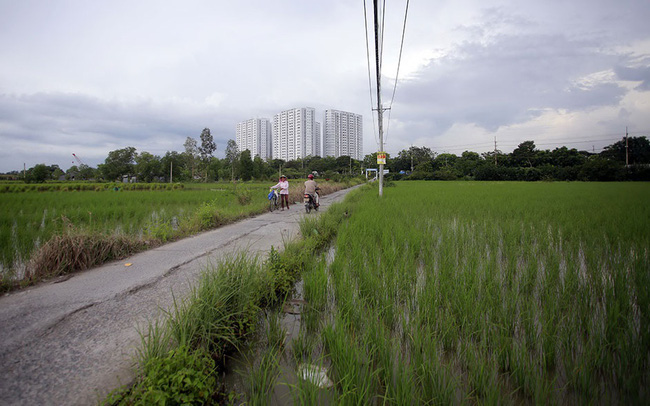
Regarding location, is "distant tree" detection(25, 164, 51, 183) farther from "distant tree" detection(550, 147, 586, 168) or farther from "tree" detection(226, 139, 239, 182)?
"distant tree" detection(550, 147, 586, 168)

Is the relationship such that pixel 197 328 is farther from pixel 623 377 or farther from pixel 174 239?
pixel 174 239

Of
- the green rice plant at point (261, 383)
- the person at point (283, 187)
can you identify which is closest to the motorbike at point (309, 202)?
the person at point (283, 187)

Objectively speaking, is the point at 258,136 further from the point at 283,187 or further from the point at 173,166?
the point at 283,187

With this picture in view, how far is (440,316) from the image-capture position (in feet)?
7.58

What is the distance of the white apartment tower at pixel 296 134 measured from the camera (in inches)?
2709

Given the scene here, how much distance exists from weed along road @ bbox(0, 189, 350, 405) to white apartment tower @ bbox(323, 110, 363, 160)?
217 feet

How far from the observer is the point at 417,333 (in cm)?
Result: 199

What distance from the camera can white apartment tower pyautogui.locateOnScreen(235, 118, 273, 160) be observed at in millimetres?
74312

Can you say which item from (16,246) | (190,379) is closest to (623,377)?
(190,379)

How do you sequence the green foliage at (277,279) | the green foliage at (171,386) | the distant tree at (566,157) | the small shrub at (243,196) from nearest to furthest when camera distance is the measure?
the green foliage at (171,386) < the green foliage at (277,279) < the small shrub at (243,196) < the distant tree at (566,157)

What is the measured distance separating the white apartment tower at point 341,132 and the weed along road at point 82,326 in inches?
2604

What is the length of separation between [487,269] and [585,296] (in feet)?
2.77

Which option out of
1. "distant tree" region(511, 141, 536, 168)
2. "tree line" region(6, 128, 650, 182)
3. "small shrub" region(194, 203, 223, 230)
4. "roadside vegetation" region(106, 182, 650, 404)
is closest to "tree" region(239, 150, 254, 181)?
"tree line" region(6, 128, 650, 182)

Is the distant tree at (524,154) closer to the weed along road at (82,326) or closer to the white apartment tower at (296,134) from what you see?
the white apartment tower at (296,134)
